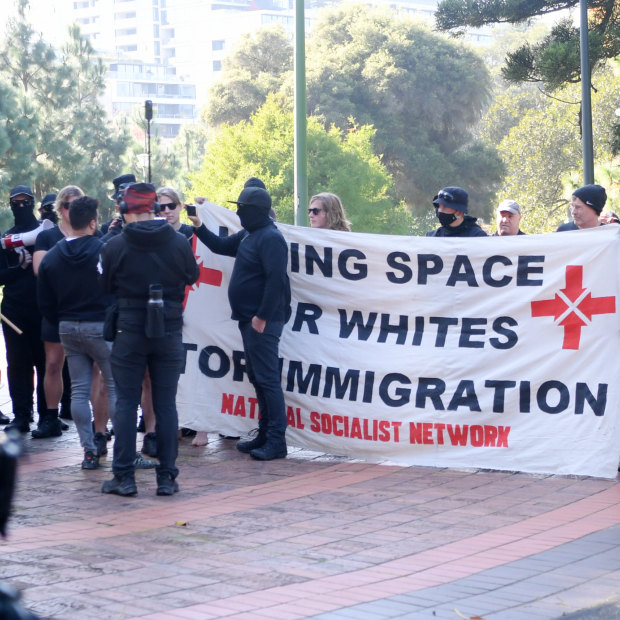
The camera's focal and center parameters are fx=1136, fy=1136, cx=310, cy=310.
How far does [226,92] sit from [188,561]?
186 feet

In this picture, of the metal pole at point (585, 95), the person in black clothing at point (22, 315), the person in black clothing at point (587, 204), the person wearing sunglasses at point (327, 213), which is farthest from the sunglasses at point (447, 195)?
the metal pole at point (585, 95)

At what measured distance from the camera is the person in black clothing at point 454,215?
8406mm

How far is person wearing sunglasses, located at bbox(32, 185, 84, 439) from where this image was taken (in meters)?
8.77

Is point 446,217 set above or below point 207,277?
above

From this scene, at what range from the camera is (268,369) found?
27.3ft

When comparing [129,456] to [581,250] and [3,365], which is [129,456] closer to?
[581,250]

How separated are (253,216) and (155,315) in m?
1.66

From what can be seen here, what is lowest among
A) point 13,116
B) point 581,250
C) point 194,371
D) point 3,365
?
point 3,365

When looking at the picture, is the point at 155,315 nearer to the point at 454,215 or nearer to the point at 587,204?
the point at 454,215

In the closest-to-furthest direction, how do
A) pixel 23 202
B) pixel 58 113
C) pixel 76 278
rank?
1. pixel 76 278
2. pixel 23 202
3. pixel 58 113

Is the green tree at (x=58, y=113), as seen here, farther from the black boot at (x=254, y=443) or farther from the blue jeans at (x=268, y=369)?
the blue jeans at (x=268, y=369)

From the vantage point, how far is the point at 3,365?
14.9 metres

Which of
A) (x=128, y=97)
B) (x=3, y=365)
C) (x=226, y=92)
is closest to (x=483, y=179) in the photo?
(x=226, y=92)

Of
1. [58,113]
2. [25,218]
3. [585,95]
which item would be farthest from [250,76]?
[25,218]
